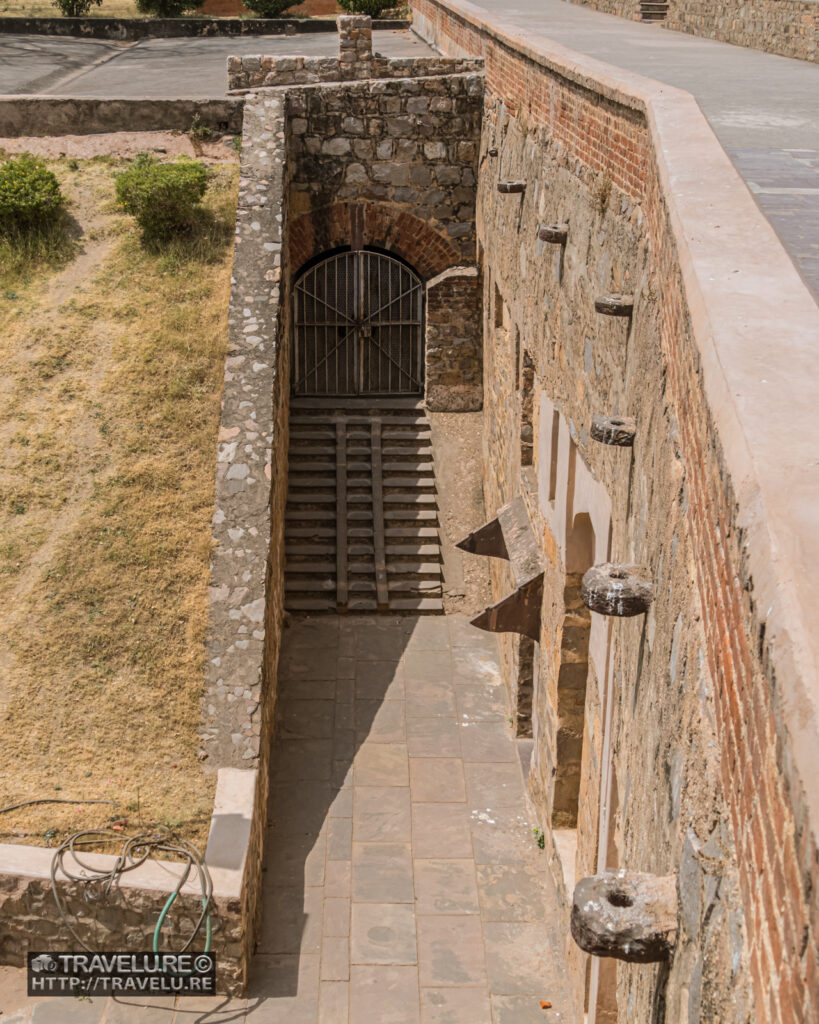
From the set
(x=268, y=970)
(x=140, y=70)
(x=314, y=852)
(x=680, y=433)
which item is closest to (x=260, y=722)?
(x=314, y=852)

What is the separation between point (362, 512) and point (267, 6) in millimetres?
20414

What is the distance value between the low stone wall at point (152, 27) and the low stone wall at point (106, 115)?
43.1 ft

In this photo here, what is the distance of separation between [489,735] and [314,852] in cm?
205

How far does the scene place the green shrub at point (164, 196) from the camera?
12.1 m

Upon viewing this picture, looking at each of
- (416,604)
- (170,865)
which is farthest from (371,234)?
(170,865)

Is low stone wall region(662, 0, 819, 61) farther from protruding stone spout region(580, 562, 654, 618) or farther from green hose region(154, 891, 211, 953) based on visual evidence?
green hose region(154, 891, 211, 953)

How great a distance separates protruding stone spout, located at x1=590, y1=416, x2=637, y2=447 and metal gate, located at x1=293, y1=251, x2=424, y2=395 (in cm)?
881

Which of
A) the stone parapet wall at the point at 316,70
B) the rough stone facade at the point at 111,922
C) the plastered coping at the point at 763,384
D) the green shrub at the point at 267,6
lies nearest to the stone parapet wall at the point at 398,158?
the stone parapet wall at the point at 316,70

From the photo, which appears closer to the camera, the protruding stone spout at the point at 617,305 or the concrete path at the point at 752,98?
the concrete path at the point at 752,98

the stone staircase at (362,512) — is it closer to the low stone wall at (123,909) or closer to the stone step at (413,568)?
the stone step at (413,568)

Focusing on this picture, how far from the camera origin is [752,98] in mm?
7961

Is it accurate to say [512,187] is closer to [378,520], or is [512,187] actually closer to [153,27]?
[378,520]

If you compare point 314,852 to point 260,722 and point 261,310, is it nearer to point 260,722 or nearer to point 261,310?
point 260,722

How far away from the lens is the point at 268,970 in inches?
274
